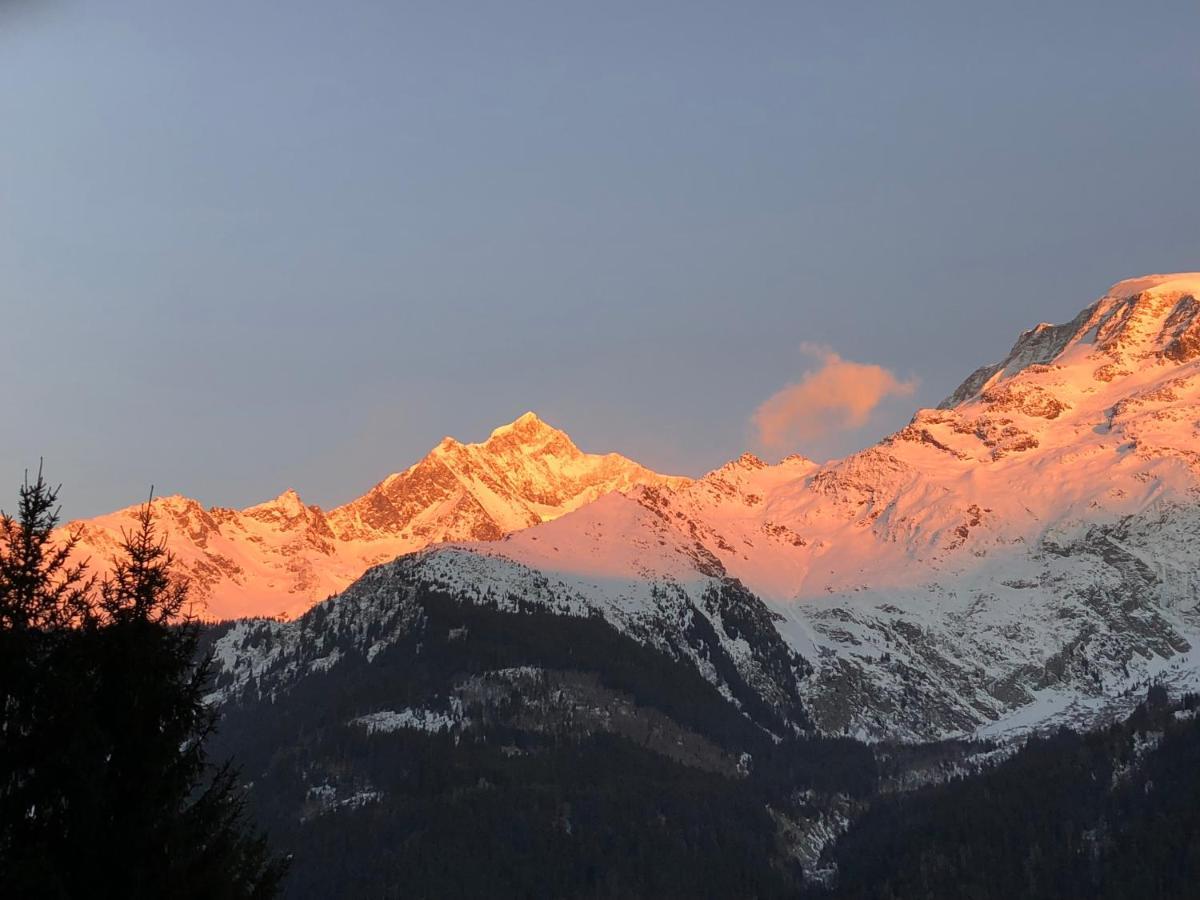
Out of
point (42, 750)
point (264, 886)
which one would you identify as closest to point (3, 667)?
point (42, 750)

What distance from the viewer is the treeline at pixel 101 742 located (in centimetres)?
3059

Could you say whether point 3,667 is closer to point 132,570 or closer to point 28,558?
point 28,558

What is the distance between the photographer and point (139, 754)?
3259cm

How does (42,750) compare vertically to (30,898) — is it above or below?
above

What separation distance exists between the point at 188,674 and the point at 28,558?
469cm

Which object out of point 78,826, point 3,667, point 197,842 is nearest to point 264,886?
point 197,842

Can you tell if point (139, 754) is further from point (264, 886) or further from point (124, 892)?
point (264, 886)

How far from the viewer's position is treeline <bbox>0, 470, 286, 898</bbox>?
30.6m

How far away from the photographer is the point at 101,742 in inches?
1241

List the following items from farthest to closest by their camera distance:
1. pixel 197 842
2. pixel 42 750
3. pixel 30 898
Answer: pixel 197 842, pixel 42 750, pixel 30 898

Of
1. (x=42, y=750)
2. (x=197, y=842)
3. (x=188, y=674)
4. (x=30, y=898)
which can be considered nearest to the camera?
(x=30, y=898)

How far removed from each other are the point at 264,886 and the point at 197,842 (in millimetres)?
3797

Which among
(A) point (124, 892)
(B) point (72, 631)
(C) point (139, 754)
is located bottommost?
(A) point (124, 892)

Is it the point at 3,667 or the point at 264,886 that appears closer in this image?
the point at 3,667
